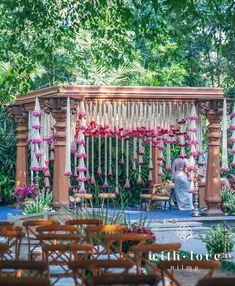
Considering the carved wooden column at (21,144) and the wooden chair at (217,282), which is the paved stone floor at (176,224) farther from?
the wooden chair at (217,282)

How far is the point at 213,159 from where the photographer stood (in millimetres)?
26031

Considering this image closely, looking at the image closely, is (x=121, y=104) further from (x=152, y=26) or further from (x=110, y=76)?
(x=110, y=76)

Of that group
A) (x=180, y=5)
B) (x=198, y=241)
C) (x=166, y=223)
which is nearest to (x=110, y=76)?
(x=166, y=223)

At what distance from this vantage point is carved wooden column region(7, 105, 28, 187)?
3030 centimetres

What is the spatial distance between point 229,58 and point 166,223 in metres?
13.9

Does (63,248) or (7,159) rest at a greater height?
(7,159)

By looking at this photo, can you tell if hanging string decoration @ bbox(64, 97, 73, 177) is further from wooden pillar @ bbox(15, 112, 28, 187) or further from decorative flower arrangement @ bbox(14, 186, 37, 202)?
wooden pillar @ bbox(15, 112, 28, 187)

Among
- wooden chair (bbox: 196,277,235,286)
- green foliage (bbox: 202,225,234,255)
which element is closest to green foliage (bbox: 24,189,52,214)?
green foliage (bbox: 202,225,234,255)

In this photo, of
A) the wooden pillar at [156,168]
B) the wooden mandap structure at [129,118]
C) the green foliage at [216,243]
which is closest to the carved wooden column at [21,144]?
the wooden mandap structure at [129,118]

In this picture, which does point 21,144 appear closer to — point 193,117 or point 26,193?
point 26,193

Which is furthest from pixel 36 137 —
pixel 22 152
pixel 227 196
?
pixel 227 196

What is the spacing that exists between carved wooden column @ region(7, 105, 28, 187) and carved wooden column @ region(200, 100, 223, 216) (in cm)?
649

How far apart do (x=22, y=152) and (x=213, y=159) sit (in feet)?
23.5

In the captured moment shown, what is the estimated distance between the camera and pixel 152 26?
62.6ft
